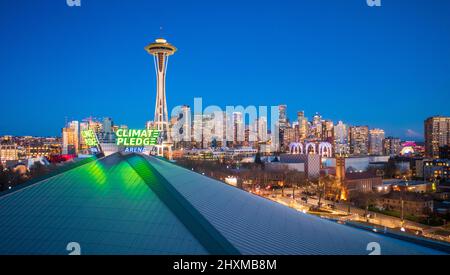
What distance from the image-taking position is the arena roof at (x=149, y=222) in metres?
8.39

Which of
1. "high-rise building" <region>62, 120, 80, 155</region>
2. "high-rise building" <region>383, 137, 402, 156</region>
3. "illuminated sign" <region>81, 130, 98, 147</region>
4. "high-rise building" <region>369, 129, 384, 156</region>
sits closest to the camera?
"illuminated sign" <region>81, 130, 98, 147</region>

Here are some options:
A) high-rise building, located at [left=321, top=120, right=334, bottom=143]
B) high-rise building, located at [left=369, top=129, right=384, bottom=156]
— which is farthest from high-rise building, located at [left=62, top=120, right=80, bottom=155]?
high-rise building, located at [left=369, top=129, right=384, bottom=156]

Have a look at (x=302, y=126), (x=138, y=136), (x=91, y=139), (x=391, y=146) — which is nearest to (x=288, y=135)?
(x=302, y=126)

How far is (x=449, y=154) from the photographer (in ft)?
266

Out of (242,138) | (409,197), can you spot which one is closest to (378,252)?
(409,197)

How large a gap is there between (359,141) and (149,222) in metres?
147

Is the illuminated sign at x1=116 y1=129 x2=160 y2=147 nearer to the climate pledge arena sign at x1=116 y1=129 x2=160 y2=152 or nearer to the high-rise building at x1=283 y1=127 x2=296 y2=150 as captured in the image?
the climate pledge arena sign at x1=116 y1=129 x2=160 y2=152

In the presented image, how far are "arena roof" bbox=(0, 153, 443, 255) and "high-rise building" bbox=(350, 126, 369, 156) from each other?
137506 millimetres

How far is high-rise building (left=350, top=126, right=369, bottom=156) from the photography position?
143 m

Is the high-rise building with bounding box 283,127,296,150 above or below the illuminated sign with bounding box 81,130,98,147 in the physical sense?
above

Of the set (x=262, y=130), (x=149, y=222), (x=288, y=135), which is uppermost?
(x=262, y=130)

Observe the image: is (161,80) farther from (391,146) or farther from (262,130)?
(391,146)

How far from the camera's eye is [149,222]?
30.0 feet
